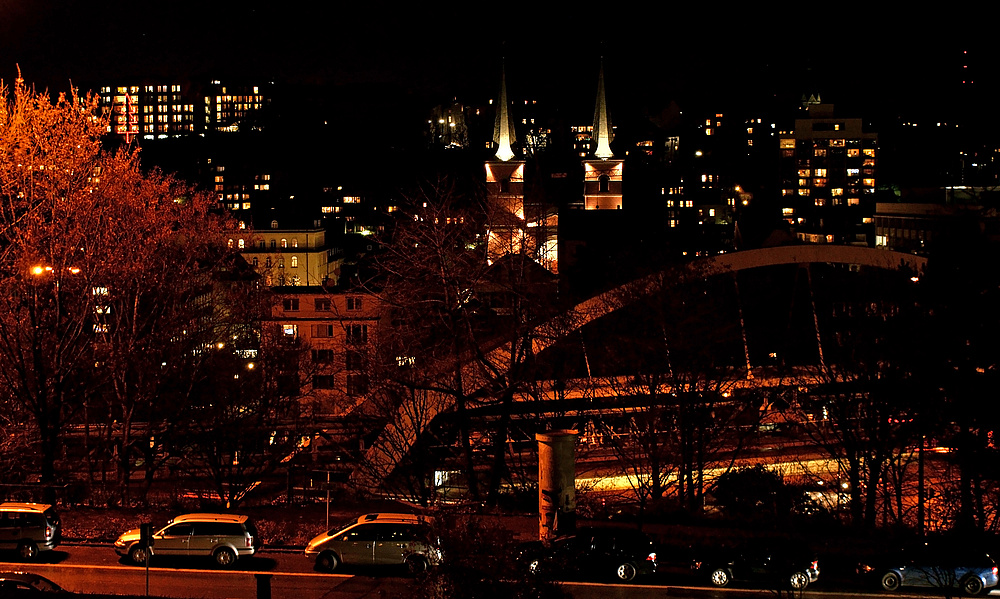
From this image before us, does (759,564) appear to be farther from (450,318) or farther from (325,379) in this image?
(325,379)

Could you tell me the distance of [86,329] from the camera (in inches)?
944

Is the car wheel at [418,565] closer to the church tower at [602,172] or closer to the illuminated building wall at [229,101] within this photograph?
the church tower at [602,172]

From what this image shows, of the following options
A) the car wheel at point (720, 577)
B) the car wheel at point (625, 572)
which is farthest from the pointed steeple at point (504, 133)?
the car wheel at point (720, 577)

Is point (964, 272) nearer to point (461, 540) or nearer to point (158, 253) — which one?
point (461, 540)

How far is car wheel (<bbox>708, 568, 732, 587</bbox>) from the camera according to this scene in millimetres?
12969

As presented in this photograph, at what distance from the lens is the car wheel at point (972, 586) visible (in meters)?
12.6

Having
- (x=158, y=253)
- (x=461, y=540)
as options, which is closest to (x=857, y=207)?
(x=158, y=253)

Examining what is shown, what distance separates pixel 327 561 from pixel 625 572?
4.23 m

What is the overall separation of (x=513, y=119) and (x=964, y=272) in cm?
7189

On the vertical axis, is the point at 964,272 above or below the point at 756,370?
above

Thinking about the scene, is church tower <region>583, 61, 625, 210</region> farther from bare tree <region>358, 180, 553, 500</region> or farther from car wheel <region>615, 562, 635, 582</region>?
car wheel <region>615, 562, 635, 582</region>

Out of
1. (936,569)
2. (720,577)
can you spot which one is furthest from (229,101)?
(936,569)

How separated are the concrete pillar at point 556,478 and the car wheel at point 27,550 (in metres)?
7.57

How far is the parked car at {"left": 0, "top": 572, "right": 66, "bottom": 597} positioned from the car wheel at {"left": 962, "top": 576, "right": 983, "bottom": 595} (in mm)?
11371
